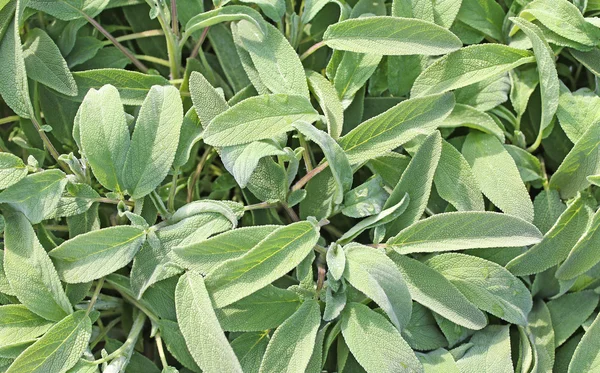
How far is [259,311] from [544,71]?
0.58 metres

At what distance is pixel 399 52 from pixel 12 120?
2.24 ft

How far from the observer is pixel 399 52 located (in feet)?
3.15

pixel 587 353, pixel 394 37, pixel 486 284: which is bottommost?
pixel 587 353

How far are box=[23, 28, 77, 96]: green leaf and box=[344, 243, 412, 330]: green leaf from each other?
544 millimetres

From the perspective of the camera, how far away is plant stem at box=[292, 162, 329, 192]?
0.96 m

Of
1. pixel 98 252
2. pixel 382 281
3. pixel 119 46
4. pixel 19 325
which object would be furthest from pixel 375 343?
pixel 119 46

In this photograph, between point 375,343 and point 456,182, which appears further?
point 456,182

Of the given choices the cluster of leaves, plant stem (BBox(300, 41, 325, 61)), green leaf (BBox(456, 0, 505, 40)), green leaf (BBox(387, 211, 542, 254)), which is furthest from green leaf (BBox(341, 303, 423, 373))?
green leaf (BBox(456, 0, 505, 40))

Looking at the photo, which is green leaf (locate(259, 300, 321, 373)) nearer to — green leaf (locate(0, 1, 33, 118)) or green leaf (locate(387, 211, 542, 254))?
green leaf (locate(387, 211, 542, 254))

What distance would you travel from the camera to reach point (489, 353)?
3.06 ft

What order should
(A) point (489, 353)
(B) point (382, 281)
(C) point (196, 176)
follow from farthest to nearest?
1. (C) point (196, 176)
2. (A) point (489, 353)
3. (B) point (382, 281)

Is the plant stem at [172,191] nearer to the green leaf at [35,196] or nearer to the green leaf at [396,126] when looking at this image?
the green leaf at [35,196]

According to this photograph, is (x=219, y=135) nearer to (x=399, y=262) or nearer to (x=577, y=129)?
(x=399, y=262)

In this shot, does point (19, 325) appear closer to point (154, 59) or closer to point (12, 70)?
point (12, 70)
